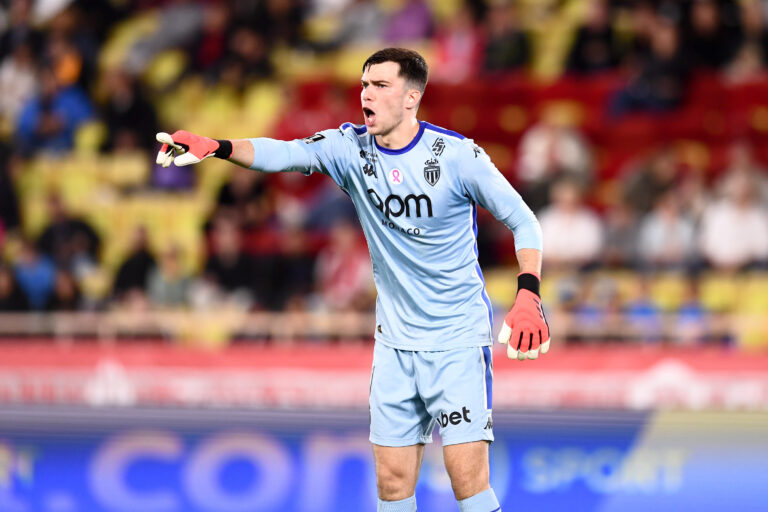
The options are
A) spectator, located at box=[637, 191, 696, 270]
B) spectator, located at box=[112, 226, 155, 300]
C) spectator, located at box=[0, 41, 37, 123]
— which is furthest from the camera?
spectator, located at box=[0, 41, 37, 123]

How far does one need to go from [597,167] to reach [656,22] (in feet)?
5.03

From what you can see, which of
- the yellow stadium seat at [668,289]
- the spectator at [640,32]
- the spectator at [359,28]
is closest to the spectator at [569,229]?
the yellow stadium seat at [668,289]

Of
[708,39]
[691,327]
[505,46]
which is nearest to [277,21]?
[505,46]

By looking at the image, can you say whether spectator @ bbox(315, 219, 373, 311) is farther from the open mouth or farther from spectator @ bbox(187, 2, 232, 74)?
the open mouth

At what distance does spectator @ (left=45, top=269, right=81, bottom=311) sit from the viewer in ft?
32.7

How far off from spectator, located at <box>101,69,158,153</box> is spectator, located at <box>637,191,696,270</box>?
16.9ft

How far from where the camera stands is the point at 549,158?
397 inches

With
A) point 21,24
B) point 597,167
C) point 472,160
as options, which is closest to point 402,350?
point 472,160

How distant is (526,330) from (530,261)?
30 cm

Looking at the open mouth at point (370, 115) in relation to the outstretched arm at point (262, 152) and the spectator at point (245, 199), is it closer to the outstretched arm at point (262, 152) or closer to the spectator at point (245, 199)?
the outstretched arm at point (262, 152)

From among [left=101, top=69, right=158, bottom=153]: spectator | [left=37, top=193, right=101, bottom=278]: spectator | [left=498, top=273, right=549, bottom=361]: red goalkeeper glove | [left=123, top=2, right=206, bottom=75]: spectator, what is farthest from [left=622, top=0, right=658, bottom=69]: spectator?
[left=498, top=273, right=549, bottom=361]: red goalkeeper glove

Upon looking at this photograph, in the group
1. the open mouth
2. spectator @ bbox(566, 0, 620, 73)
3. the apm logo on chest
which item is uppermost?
spectator @ bbox(566, 0, 620, 73)

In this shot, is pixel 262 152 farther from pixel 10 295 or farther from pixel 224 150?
pixel 10 295

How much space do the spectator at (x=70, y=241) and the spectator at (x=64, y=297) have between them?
0.42 meters
